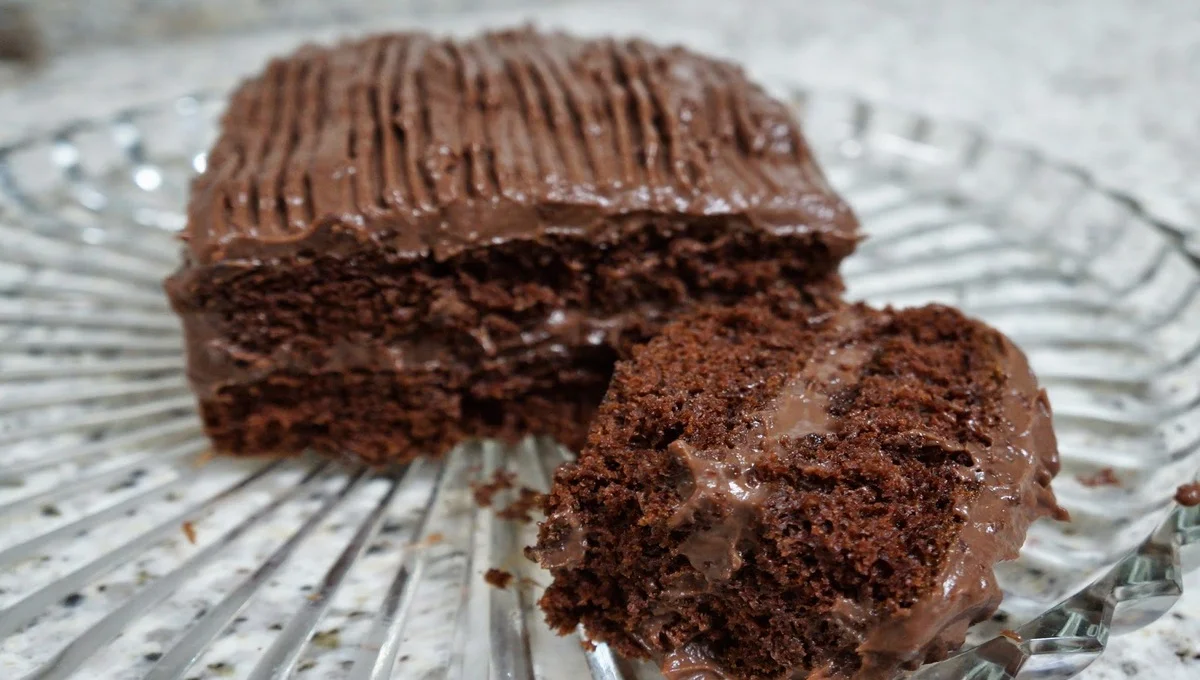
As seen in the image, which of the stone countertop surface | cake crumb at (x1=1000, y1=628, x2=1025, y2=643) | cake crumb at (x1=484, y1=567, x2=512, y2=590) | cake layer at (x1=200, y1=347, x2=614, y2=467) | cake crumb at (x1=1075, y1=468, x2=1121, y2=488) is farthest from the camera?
the stone countertop surface

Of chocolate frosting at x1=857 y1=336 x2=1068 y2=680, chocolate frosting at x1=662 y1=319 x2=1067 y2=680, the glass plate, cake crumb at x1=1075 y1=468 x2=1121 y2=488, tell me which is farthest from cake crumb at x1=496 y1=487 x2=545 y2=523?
cake crumb at x1=1075 y1=468 x2=1121 y2=488

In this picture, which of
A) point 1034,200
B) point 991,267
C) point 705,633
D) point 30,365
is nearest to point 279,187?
point 30,365

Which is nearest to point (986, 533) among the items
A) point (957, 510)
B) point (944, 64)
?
point (957, 510)

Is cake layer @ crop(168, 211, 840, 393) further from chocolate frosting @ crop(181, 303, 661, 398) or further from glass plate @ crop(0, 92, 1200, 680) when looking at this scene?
glass plate @ crop(0, 92, 1200, 680)

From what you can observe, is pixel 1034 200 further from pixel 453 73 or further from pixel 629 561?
pixel 629 561

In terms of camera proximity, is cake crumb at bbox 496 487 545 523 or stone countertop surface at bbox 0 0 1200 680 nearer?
cake crumb at bbox 496 487 545 523

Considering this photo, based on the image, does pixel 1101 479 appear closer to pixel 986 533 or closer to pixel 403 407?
pixel 986 533
